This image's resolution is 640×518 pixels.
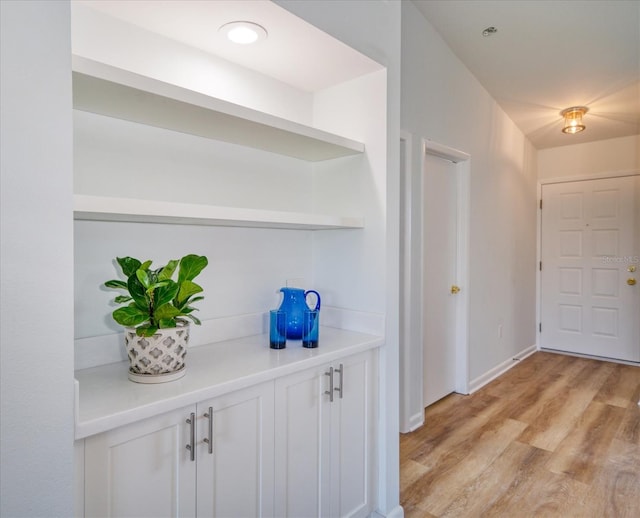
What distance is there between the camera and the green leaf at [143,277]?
3.71 feet

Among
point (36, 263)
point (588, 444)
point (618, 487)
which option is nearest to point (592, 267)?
point (588, 444)

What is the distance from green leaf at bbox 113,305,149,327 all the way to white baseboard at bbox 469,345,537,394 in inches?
119

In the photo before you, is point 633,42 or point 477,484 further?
point 633,42

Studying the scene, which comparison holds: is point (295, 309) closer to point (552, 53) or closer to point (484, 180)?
point (484, 180)

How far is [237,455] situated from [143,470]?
293 mm

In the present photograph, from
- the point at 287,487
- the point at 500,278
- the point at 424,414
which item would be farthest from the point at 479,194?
the point at 287,487

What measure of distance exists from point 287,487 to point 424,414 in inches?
71.5

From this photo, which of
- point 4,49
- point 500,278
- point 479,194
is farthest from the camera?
point 500,278

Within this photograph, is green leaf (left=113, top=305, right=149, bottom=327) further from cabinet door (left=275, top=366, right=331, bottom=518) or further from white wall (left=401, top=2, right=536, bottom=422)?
white wall (left=401, top=2, right=536, bottom=422)

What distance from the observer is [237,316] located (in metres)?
1.76

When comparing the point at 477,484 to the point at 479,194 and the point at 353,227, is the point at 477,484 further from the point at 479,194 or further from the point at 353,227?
the point at 479,194

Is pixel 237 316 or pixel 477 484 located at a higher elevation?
pixel 237 316

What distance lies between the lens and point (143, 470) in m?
1.05

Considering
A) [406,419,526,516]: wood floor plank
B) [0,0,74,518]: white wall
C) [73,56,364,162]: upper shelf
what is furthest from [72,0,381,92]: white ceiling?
[406,419,526,516]: wood floor plank
